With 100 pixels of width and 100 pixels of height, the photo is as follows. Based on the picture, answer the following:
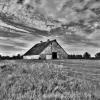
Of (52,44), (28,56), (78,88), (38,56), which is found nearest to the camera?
(78,88)

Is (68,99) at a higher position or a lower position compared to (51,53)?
lower

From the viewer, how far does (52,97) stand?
15.1 feet

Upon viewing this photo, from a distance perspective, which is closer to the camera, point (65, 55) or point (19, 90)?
point (19, 90)

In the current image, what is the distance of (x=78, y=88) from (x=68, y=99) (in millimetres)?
1628

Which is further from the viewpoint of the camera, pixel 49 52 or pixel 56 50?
pixel 56 50

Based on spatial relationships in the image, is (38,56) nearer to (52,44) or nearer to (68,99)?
(52,44)

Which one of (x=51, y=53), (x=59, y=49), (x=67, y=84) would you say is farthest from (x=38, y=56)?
(x=67, y=84)

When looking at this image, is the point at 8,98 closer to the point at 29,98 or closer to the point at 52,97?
the point at 29,98

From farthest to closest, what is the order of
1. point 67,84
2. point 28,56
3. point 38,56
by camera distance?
point 28,56
point 38,56
point 67,84

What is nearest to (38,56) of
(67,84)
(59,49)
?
(59,49)

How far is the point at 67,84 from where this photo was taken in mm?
6500

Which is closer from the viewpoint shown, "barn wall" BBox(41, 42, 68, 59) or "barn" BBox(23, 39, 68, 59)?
"barn" BBox(23, 39, 68, 59)

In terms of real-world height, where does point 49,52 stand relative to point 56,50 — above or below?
below

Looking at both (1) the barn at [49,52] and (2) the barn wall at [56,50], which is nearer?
(1) the barn at [49,52]
